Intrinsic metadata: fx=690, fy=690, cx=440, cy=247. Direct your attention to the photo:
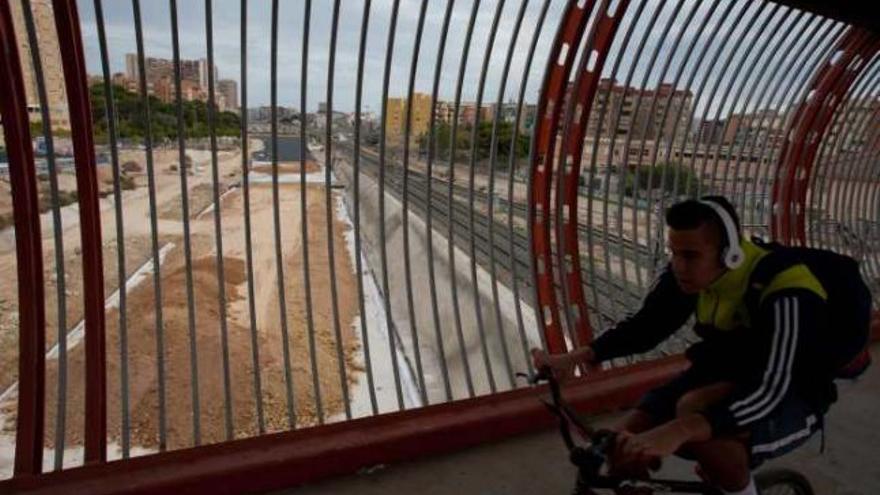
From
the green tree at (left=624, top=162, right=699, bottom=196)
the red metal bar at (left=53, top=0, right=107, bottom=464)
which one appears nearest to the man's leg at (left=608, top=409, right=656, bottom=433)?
the red metal bar at (left=53, top=0, right=107, bottom=464)

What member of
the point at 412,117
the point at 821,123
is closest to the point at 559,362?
the point at 412,117

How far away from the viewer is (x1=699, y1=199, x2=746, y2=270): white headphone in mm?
1826

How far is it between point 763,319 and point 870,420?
2.55m

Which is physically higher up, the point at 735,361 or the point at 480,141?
the point at 480,141

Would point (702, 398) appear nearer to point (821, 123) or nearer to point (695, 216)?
point (695, 216)

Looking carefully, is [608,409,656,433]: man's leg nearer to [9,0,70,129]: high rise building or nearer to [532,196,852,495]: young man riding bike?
[532,196,852,495]: young man riding bike

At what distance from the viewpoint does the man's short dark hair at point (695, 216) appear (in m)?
1.83

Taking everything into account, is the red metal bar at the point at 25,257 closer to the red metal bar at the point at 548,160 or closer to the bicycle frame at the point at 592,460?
the bicycle frame at the point at 592,460

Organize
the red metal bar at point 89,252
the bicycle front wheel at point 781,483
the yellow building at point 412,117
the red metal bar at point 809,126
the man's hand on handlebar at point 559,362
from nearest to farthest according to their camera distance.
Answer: the man's hand on handlebar at point 559,362 → the bicycle front wheel at point 781,483 → the red metal bar at point 89,252 → the yellow building at point 412,117 → the red metal bar at point 809,126

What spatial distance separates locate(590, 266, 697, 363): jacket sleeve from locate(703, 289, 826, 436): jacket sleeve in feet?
1.29

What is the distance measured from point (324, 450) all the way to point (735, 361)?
5.33 ft

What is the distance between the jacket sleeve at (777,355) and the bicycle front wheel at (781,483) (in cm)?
65

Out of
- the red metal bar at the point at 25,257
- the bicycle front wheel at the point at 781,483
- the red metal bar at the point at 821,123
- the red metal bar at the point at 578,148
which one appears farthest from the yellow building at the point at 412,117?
the red metal bar at the point at 821,123

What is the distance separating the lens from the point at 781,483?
2393mm
